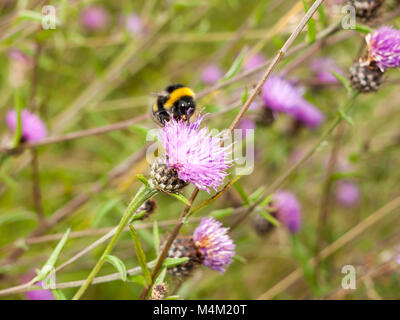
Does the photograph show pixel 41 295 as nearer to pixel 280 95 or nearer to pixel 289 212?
pixel 289 212

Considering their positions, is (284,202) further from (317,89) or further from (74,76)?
(74,76)

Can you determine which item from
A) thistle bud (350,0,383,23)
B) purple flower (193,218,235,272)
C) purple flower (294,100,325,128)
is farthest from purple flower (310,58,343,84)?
purple flower (193,218,235,272)

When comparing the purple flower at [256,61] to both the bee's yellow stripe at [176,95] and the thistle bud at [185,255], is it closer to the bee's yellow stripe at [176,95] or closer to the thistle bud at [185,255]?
the bee's yellow stripe at [176,95]

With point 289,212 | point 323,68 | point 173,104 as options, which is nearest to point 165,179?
point 173,104

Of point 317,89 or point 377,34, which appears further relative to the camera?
point 317,89

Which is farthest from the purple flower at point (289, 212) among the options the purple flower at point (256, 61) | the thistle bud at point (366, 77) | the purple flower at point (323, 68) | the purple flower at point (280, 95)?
the purple flower at point (256, 61)

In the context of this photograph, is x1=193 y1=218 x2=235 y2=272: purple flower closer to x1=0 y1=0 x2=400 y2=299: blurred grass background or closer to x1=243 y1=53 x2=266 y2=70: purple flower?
x1=0 y1=0 x2=400 y2=299: blurred grass background

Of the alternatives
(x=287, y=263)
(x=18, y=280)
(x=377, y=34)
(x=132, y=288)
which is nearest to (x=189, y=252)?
(x=377, y=34)
